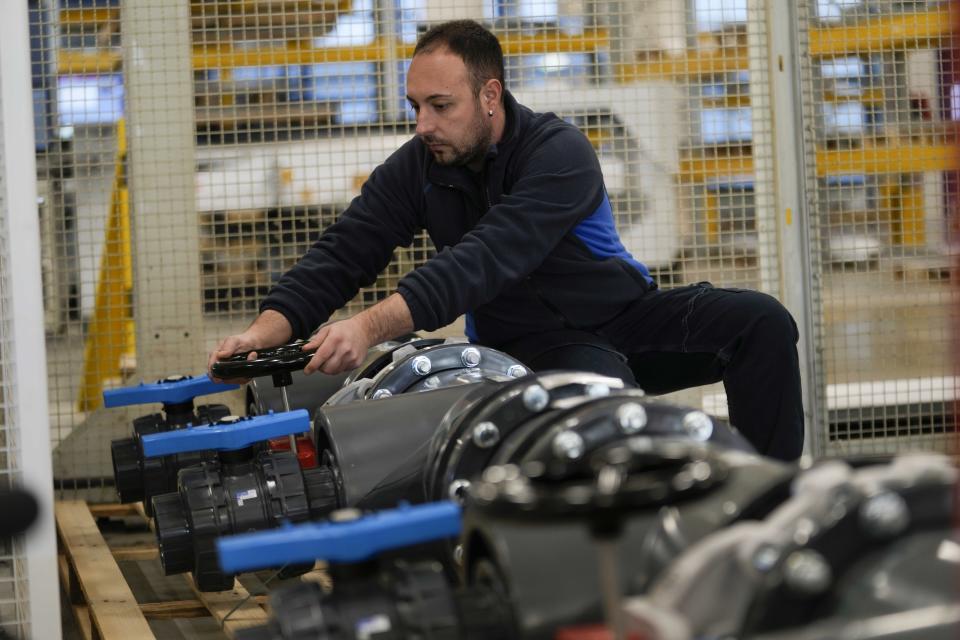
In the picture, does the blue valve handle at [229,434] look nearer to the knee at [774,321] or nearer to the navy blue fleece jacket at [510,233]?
the navy blue fleece jacket at [510,233]

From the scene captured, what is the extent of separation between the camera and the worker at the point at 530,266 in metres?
2.62

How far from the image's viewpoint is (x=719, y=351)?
2.71 m

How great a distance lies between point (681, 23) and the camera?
4062mm

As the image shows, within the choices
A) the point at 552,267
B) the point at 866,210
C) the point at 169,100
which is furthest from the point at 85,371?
the point at 866,210

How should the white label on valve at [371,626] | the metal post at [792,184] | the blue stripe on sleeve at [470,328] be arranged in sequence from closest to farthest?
1. the white label on valve at [371,626]
2. the blue stripe on sleeve at [470,328]
3. the metal post at [792,184]

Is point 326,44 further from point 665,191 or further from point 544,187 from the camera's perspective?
point 544,187

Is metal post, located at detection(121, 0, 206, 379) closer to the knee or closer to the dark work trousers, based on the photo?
the dark work trousers

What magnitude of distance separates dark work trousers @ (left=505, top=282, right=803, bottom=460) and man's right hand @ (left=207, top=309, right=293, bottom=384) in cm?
54

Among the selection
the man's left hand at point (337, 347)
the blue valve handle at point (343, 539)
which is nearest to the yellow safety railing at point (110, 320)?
the man's left hand at point (337, 347)

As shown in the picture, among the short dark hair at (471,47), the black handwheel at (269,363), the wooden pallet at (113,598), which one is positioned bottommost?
the wooden pallet at (113,598)

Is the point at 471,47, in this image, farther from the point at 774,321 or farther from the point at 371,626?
the point at 371,626

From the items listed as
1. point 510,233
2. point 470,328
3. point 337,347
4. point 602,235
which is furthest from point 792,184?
point 337,347

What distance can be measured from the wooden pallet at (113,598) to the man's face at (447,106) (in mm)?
1062

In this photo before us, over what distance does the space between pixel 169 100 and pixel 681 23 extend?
5.51ft
